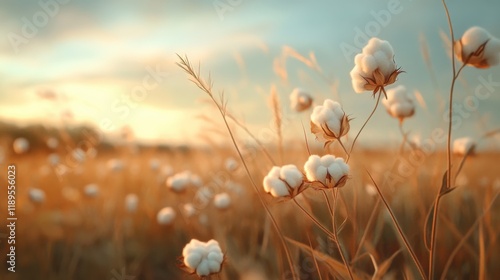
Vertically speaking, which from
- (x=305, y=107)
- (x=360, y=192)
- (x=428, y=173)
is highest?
(x=305, y=107)

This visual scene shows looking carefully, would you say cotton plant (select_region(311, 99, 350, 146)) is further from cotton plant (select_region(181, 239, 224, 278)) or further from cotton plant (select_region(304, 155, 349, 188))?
cotton plant (select_region(181, 239, 224, 278))

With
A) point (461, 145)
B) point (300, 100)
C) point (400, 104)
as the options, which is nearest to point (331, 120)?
point (400, 104)

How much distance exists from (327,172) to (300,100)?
0.73 metres

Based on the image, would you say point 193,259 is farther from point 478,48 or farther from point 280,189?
point 478,48

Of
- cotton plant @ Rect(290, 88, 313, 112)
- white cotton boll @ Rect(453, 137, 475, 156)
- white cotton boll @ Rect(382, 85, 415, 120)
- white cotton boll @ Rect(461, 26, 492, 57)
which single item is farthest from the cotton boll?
white cotton boll @ Rect(453, 137, 475, 156)

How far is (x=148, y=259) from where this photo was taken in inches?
76.5

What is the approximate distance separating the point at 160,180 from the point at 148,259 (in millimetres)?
803

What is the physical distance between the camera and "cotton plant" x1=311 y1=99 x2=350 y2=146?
741 mm

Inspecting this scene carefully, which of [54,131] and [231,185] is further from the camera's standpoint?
[54,131]

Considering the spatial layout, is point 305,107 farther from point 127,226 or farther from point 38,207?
point 38,207

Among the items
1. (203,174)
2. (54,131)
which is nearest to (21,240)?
(203,174)

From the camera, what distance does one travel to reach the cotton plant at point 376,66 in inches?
28.8

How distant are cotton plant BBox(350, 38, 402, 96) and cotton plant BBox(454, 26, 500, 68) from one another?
Answer: 10cm

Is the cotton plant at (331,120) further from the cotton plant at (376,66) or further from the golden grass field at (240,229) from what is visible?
the golden grass field at (240,229)
